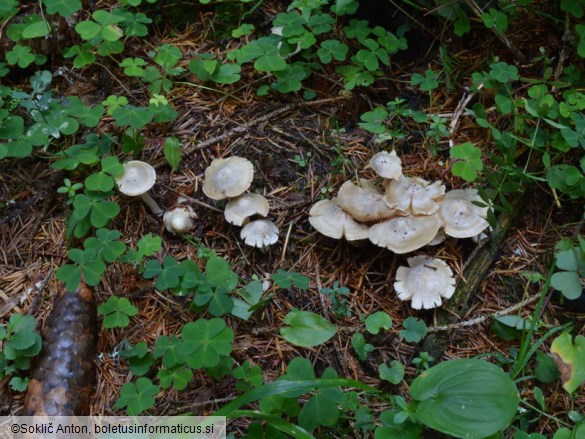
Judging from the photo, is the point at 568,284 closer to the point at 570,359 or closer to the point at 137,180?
the point at 570,359

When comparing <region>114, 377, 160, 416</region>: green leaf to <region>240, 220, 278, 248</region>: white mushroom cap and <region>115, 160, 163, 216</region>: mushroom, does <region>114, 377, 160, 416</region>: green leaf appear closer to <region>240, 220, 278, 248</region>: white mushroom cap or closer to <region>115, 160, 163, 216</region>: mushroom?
<region>240, 220, 278, 248</region>: white mushroom cap

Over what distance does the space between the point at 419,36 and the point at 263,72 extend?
1100mm

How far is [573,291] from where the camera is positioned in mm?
2705

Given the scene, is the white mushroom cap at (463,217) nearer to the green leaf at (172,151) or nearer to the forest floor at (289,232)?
the forest floor at (289,232)

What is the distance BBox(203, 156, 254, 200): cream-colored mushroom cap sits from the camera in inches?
124

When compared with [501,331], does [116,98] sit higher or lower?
higher

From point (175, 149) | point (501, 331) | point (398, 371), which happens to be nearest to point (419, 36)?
point (175, 149)

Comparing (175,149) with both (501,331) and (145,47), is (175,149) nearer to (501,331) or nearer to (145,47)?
(145,47)

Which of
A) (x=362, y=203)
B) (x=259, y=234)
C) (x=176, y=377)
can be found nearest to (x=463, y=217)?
(x=362, y=203)

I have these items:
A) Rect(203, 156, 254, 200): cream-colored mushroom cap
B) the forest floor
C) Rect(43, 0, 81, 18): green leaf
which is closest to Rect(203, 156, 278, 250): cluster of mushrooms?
Rect(203, 156, 254, 200): cream-colored mushroom cap

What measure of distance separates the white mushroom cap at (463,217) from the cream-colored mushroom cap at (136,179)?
1673 mm

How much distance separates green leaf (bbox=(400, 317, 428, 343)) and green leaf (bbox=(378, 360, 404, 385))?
0.16 meters

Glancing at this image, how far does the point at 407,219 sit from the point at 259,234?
82cm

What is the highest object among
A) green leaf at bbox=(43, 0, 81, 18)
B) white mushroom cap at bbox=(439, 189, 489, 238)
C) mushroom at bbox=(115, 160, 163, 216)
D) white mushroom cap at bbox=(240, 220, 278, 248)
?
green leaf at bbox=(43, 0, 81, 18)
